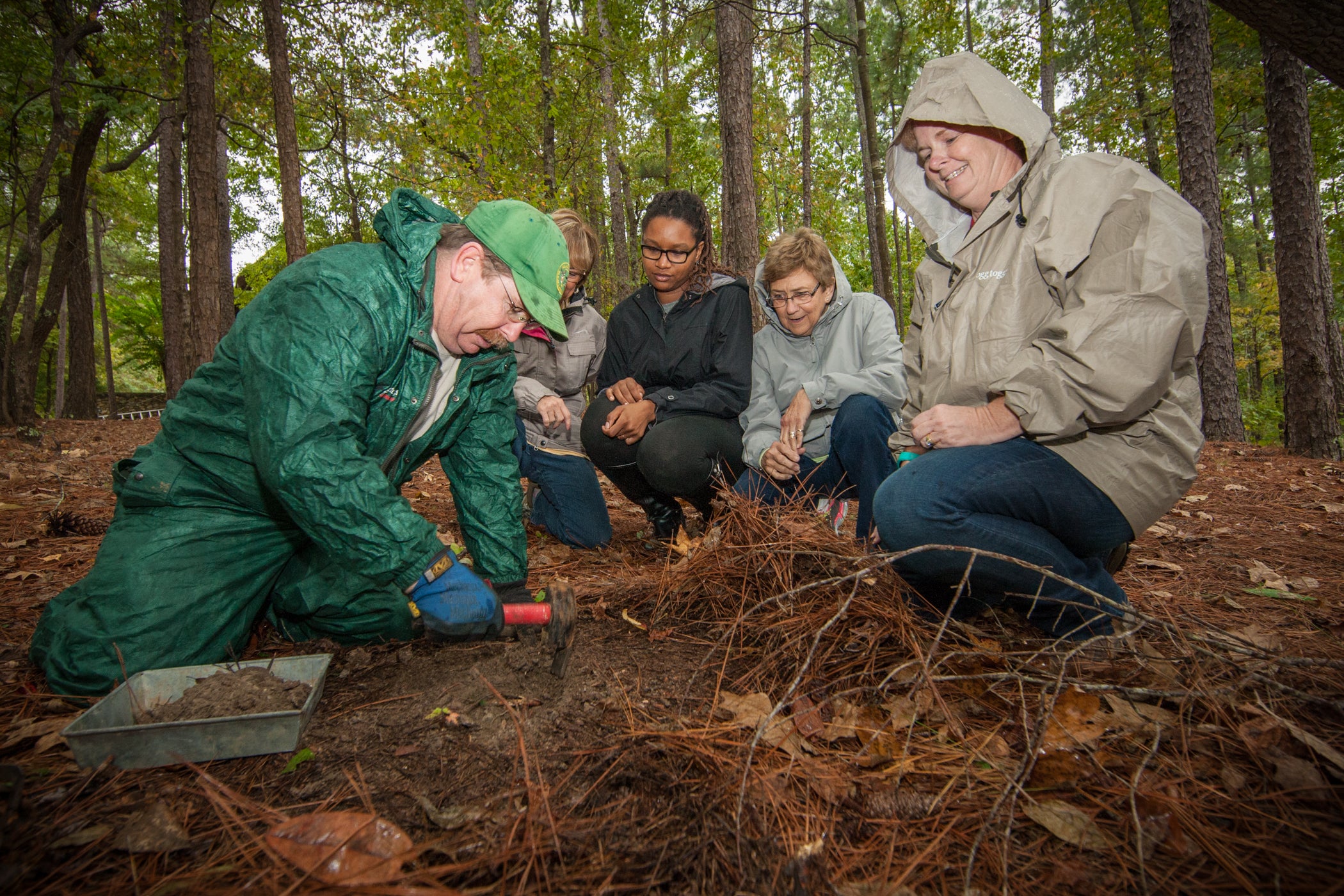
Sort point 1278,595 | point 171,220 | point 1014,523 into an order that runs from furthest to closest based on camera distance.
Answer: point 171,220, point 1278,595, point 1014,523

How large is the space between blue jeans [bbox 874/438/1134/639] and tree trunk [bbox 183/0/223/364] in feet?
21.9

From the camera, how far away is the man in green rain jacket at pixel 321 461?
179cm

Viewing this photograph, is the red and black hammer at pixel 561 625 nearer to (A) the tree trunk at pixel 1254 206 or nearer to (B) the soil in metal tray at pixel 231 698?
(B) the soil in metal tray at pixel 231 698

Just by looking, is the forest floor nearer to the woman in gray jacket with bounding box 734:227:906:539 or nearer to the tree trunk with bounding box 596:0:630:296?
the woman in gray jacket with bounding box 734:227:906:539

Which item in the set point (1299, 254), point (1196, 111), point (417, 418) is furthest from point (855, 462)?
point (1299, 254)

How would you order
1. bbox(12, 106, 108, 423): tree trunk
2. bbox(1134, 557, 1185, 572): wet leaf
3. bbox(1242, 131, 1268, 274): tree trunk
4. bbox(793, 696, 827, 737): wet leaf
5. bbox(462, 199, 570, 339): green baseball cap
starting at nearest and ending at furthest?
1. bbox(793, 696, 827, 737): wet leaf
2. bbox(462, 199, 570, 339): green baseball cap
3. bbox(1134, 557, 1185, 572): wet leaf
4. bbox(12, 106, 108, 423): tree trunk
5. bbox(1242, 131, 1268, 274): tree trunk

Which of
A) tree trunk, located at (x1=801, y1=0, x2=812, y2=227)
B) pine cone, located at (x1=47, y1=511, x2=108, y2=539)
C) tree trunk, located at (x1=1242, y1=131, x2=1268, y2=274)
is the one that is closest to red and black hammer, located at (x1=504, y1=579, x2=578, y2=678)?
pine cone, located at (x1=47, y1=511, x2=108, y2=539)

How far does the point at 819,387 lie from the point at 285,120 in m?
7.44

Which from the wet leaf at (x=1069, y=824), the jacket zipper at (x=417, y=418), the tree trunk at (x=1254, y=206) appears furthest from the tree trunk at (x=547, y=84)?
the tree trunk at (x=1254, y=206)

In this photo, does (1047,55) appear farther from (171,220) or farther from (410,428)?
(171,220)

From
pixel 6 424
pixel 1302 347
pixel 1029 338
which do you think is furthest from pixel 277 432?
pixel 6 424

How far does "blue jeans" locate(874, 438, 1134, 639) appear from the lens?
6.28 feet

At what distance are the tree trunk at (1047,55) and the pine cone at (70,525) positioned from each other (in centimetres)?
1072

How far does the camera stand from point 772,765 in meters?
1.40
